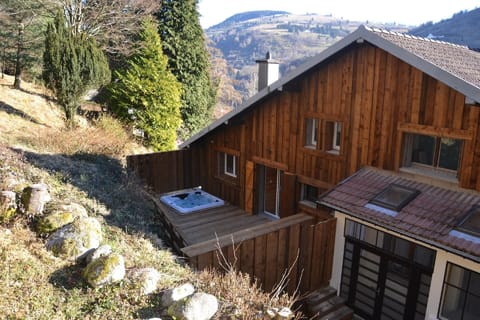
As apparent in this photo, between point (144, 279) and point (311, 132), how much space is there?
6913mm

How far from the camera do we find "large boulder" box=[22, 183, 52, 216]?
668 cm

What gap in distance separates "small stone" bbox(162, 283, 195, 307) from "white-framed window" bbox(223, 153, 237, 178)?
8678mm

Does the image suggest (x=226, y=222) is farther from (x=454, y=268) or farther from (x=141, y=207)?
(x=454, y=268)

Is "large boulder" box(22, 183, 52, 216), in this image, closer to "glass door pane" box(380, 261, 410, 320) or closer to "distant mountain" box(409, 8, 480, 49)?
"glass door pane" box(380, 261, 410, 320)

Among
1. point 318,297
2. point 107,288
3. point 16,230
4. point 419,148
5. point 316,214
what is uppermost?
point 419,148

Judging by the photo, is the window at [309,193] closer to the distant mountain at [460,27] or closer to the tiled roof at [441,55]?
the tiled roof at [441,55]

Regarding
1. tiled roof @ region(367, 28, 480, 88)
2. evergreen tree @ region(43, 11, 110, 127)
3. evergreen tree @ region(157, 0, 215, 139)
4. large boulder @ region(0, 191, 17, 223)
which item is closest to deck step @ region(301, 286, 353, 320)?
tiled roof @ region(367, 28, 480, 88)

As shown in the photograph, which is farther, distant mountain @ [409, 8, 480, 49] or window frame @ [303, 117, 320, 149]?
distant mountain @ [409, 8, 480, 49]

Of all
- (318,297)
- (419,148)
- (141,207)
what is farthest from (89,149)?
(419,148)

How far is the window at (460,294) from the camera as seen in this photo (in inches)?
263

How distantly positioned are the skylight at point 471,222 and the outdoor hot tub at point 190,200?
881 centimetres

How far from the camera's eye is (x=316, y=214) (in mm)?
10617

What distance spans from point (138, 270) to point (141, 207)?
16.3 ft

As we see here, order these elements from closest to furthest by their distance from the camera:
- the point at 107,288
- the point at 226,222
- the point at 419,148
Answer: the point at 107,288 → the point at 419,148 → the point at 226,222
